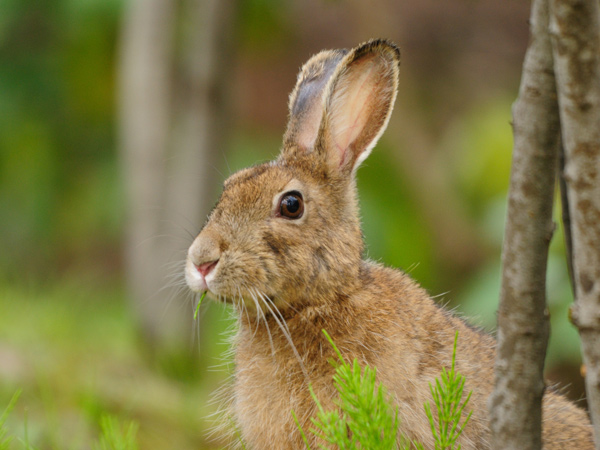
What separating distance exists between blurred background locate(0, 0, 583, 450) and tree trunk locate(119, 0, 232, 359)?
18mm

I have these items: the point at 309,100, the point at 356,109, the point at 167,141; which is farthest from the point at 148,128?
the point at 356,109

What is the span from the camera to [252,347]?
341 cm

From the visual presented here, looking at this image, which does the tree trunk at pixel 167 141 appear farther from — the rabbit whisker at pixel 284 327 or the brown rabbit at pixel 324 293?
the rabbit whisker at pixel 284 327

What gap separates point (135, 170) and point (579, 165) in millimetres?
5161

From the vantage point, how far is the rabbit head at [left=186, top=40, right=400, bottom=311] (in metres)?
3.14

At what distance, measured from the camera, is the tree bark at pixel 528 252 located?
7.38ft

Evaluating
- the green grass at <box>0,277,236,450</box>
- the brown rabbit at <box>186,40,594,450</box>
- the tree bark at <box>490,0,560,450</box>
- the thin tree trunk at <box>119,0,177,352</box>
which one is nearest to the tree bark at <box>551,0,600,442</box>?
the tree bark at <box>490,0,560,450</box>

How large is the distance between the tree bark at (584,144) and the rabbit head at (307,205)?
1212mm

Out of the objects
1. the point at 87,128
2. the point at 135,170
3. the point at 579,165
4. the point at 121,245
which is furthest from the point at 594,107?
the point at 121,245

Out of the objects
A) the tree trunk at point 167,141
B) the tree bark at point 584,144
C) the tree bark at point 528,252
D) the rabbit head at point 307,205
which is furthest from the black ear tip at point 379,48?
the tree trunk at point 167,141

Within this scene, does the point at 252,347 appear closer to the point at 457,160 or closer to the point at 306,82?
the point at 306,82

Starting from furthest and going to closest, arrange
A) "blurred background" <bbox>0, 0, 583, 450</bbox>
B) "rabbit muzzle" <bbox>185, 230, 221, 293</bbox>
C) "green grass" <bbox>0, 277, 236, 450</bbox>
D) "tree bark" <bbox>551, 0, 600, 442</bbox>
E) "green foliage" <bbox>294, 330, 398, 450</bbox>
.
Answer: "blurred background" <bbox>0, 0, 583, 450</bbox>, "green grass" <bbox>0, 277, 236, 450</bbox>, "rabbit muzzle" <bbox>185, 230, 221, 293</bbox>, "green foliage" <bbox>294, 330, 398, 450</bbox>, "tree bark" <bbox>551, 0, 600, 442</bbox>

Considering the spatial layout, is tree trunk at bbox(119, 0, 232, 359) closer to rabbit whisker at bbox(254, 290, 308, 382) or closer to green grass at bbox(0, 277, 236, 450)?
green grass at bbox(0, 277, 236, 450)

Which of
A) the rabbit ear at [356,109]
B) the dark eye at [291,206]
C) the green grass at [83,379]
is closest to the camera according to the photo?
the dark eye at [291,206]
